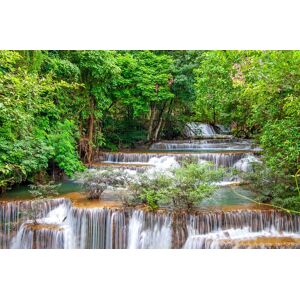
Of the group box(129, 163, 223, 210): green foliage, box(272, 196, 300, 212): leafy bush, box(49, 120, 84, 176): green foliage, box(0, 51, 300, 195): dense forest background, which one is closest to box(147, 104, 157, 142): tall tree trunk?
box(0, 51, 300, 195): dense forest background

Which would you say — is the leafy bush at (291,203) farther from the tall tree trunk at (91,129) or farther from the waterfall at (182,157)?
the tall tree trunk at (91,129)

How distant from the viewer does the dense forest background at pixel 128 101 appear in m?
4.91

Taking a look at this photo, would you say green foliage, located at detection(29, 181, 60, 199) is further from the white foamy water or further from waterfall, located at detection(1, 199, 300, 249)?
the white foamy water

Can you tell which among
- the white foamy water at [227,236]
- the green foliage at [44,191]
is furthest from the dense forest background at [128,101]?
the white foamy water at [227,236]

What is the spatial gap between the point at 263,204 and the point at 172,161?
9.34ft

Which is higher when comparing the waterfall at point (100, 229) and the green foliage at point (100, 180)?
the green foliage at point (100, 180)

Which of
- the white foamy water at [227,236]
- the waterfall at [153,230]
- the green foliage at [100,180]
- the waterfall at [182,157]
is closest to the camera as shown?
the white foamy water at [227,236]

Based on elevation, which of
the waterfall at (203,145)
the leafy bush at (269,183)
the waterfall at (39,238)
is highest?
the waterfall at (203,145)

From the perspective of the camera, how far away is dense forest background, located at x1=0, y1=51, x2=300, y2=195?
4914 mm

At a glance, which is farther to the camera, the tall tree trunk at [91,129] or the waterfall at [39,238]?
the tall tree trunk at [91,129]

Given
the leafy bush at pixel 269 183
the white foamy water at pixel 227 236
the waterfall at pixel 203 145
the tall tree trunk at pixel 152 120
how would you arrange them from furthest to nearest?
the tall tree trunk at pixel 152 120 → the waterfall at pixel 203 145 → the leafy bush at pixel 269 183 → the white foamy water at pixel 227 236

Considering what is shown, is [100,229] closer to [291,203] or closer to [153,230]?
[153,230]

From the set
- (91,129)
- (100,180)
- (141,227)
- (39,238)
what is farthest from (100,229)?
(91,129)
